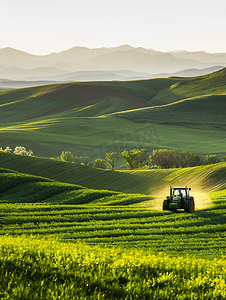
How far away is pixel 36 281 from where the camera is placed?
6.26 meters

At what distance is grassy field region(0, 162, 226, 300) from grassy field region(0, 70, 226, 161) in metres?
49.9

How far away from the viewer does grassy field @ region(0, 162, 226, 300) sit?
6.24m

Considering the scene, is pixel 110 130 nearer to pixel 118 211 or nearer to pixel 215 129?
pixel 215 129

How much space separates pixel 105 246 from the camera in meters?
10.3

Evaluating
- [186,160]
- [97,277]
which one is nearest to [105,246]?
[97,277]

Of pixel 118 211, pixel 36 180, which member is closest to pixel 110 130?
pixel 36 180

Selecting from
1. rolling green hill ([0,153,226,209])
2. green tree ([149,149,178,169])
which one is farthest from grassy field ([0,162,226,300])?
green tree ([149,149,178,169])

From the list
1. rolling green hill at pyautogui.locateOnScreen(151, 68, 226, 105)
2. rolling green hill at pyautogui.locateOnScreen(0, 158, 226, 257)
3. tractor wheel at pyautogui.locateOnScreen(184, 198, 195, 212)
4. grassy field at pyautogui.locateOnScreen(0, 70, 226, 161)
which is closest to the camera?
rolling green hill at pyautogui.locateOnScreen(0, 158, 226, 257)

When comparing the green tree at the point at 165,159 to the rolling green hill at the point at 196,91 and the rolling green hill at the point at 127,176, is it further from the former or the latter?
the rolling green hill at the point at 196,91

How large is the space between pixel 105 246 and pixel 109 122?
111358mm

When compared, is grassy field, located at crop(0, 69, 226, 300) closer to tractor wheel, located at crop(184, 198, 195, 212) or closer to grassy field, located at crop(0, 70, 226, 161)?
tractor wheel, located at crop(184, 198, 195, 212)

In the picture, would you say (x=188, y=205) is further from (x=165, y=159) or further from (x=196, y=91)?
(x=196, y=91)

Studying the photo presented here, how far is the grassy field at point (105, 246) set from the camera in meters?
6.24

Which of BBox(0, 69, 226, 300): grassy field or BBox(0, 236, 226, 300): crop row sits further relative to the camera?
BBox(0, 69, 226, 300): grassy field
